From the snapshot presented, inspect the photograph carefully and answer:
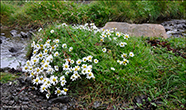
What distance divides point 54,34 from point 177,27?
15.5 feet

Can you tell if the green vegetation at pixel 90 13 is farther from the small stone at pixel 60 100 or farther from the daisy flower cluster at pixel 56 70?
the small stone at pixel 60 100

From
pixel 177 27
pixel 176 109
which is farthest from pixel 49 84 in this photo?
pixel 177 27

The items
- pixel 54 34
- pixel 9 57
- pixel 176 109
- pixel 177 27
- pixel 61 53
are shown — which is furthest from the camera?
pixel 177 27

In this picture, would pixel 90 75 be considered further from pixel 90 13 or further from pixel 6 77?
pixel 90 13

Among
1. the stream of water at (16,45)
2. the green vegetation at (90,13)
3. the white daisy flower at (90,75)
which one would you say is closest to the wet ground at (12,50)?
the stream of water at (16,45)

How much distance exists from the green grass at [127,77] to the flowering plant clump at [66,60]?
2cm

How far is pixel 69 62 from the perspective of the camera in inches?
98.9

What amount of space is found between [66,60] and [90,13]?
13.3ft

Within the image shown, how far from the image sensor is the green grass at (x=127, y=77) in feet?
7.52

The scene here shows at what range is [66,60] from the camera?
2.43 meters

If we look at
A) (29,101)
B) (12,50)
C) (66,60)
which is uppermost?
(66,60)

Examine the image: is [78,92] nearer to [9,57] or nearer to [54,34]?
[54,34]

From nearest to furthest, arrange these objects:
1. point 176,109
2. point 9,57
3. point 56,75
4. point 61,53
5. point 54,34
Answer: point 176,109 → point 56,75 → point 61,53 → point 54,34 → point 9,57

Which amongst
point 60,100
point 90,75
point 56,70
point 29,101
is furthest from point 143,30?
point 29,101
